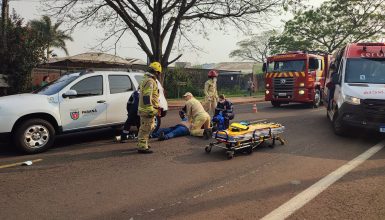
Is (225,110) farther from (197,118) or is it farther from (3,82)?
(3,82)

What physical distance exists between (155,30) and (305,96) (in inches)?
330

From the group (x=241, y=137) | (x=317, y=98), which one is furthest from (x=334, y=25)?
(x=241, y=137)

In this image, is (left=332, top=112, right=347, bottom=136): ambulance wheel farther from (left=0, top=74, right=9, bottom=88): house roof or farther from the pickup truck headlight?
(left=0, top=74, right=9, bottom=88): house roof

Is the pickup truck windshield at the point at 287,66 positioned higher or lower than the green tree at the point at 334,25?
lower

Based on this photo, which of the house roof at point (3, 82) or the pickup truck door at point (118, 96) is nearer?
the pickup truck door at point (118, 96)

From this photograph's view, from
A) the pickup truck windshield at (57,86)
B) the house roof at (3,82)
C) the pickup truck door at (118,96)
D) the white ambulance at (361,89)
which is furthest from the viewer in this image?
the house roof at (3,82)

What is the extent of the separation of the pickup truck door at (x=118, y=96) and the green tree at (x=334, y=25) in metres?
31.1

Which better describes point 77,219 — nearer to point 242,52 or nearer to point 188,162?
point 188,162

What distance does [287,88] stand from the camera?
16938 mm

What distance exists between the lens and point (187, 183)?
17.4 ft

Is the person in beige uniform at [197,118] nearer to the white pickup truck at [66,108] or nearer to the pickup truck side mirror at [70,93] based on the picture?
the white pickup truck at [66,108]

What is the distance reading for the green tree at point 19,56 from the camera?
15.7m

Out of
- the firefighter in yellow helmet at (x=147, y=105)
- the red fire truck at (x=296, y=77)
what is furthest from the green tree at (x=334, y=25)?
the firefighter in yellow helmet at (x=147, y=105)

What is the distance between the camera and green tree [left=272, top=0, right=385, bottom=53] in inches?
1459
